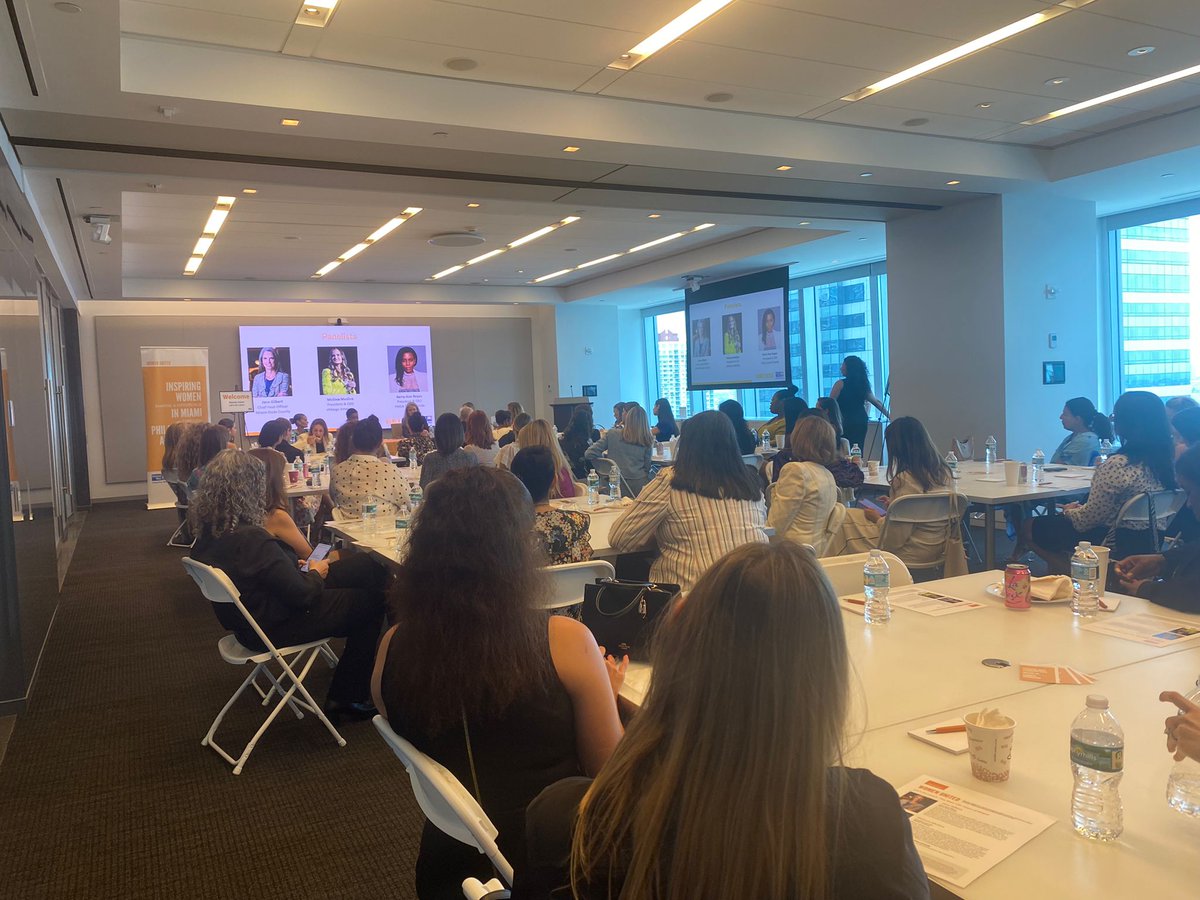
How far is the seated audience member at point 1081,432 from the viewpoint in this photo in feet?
23.4

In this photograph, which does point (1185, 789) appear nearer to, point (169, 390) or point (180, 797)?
point (180, 797)

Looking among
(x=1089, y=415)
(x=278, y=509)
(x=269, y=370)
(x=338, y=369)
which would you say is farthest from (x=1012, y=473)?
(x=269, y=370)

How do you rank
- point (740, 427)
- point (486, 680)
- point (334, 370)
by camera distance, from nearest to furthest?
point (486, 680)
point (740, 427)
point (334, 370)

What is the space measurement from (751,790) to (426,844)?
3.74ft

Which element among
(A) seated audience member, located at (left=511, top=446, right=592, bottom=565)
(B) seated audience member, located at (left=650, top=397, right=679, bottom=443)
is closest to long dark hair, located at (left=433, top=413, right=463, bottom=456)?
(A) seated audience member, located at (left=511, top=446, right=592, bottom=565)

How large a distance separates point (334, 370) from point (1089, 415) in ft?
39.7

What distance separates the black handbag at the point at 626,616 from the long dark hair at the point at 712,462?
4.04 feet

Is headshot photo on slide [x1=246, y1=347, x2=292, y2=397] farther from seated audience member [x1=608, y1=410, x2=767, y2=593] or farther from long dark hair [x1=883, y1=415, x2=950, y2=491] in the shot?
seated audience member [x1=608, y1=410, x2=767, y2=593]

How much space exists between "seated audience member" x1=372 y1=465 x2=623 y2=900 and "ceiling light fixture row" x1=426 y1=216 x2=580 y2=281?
25.8ft

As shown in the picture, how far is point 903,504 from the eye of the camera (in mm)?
4777

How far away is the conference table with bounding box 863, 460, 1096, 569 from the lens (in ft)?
17.7

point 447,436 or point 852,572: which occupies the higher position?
point 447,436

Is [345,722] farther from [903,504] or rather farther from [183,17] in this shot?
[183,17]

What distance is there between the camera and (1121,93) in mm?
6250
